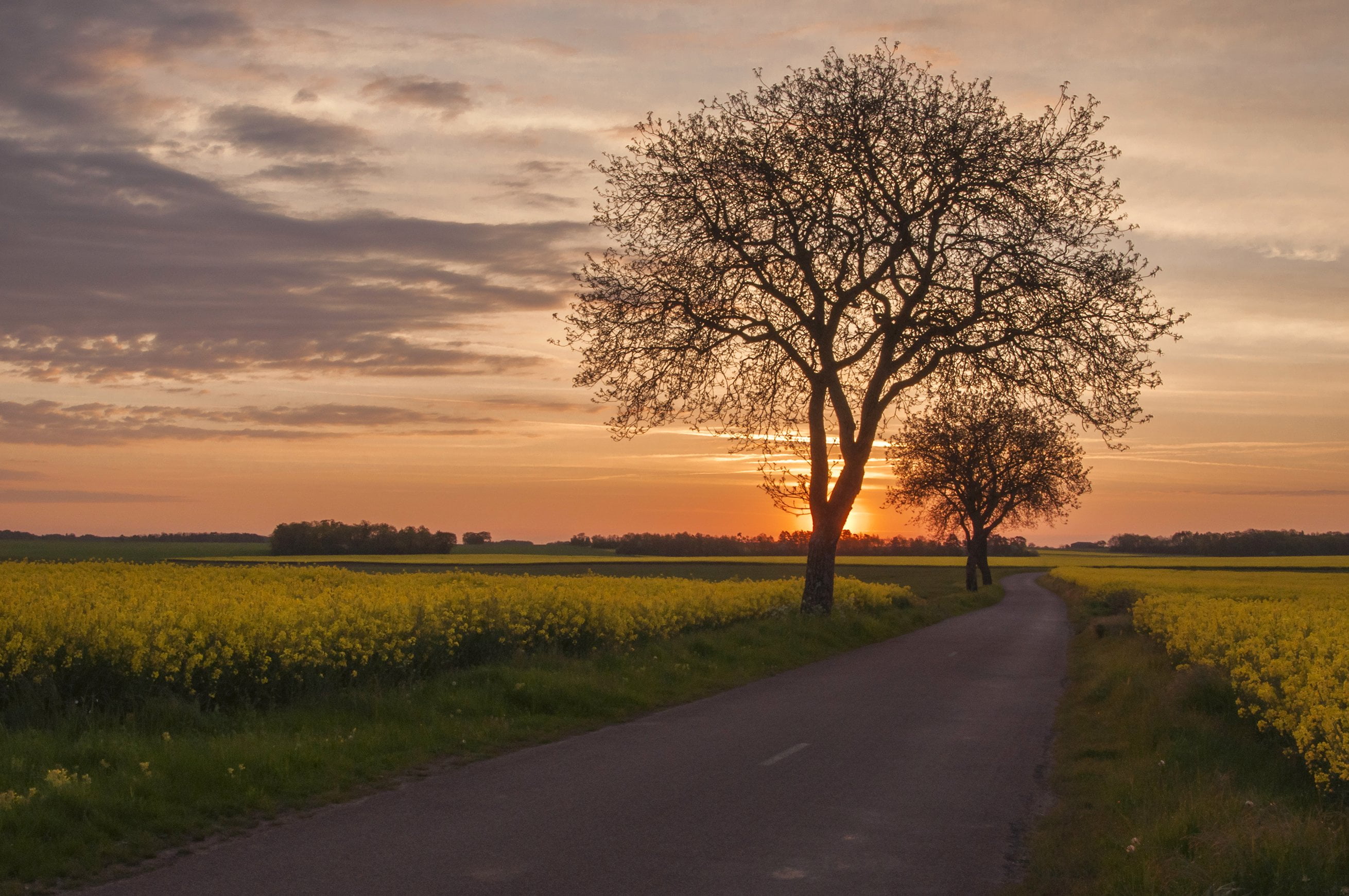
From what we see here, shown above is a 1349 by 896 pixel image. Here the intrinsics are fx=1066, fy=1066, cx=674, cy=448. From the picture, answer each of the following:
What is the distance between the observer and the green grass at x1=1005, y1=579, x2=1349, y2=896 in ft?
23.0

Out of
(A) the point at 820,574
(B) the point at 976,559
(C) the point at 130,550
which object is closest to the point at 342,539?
(C) the point at 130,550

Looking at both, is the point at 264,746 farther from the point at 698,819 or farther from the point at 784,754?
the point at 784,754

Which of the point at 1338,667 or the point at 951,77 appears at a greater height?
the point at 951,77

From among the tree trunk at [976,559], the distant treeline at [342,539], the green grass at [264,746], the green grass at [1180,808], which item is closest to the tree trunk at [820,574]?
the green grass at [264,746]

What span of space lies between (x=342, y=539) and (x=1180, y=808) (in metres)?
120

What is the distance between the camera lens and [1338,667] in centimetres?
1213

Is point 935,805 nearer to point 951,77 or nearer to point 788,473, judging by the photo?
point 788,473

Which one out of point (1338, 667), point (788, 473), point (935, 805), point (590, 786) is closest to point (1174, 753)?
point (1338, 667)

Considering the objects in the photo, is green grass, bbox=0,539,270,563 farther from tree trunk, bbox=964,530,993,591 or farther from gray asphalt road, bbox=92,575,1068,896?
gray asphalt road, bbox=92,575,1068,896

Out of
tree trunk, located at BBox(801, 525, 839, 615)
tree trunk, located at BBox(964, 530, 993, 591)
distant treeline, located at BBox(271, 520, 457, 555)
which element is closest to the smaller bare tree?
tree trunk, located at BBox(964, 530, 993, 591)

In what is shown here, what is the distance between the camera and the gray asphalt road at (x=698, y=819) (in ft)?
24.9

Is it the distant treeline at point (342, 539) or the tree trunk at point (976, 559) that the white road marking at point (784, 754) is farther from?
the distant treeline at point (342, 539)

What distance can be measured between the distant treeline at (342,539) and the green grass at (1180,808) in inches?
4351

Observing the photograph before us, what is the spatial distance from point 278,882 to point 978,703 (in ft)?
41.0
